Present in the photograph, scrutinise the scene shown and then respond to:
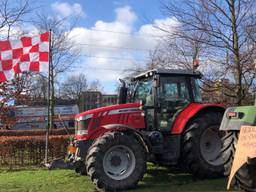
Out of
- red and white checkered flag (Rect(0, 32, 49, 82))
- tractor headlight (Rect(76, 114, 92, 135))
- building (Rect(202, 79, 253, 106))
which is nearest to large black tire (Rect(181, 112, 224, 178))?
tractor headlight (Rect(76, 114, 92, 135))

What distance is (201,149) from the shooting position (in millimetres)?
10367

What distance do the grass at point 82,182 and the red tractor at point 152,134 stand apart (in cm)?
32

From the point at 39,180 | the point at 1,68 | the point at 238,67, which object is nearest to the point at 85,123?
the point at 39,180

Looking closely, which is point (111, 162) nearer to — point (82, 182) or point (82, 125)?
point (82, 182)

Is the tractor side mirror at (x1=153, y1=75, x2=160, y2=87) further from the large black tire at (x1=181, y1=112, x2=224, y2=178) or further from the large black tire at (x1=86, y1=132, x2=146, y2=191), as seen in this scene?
the large black tire at (x1=86, y1=132, x2=146, y2=191)

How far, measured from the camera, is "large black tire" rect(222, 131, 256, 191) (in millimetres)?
7066

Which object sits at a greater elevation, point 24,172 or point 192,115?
point 192,115

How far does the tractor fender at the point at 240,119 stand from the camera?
7203 mm

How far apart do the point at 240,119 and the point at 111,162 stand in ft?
10.3

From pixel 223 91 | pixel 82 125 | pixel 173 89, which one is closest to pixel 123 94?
pixel 173 89

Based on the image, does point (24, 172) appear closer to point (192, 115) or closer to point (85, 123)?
point (85, 123)

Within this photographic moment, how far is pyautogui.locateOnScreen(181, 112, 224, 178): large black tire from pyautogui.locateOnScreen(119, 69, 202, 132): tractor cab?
0.53m

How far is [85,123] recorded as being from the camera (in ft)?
33.1

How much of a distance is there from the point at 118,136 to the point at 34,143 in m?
5.05
